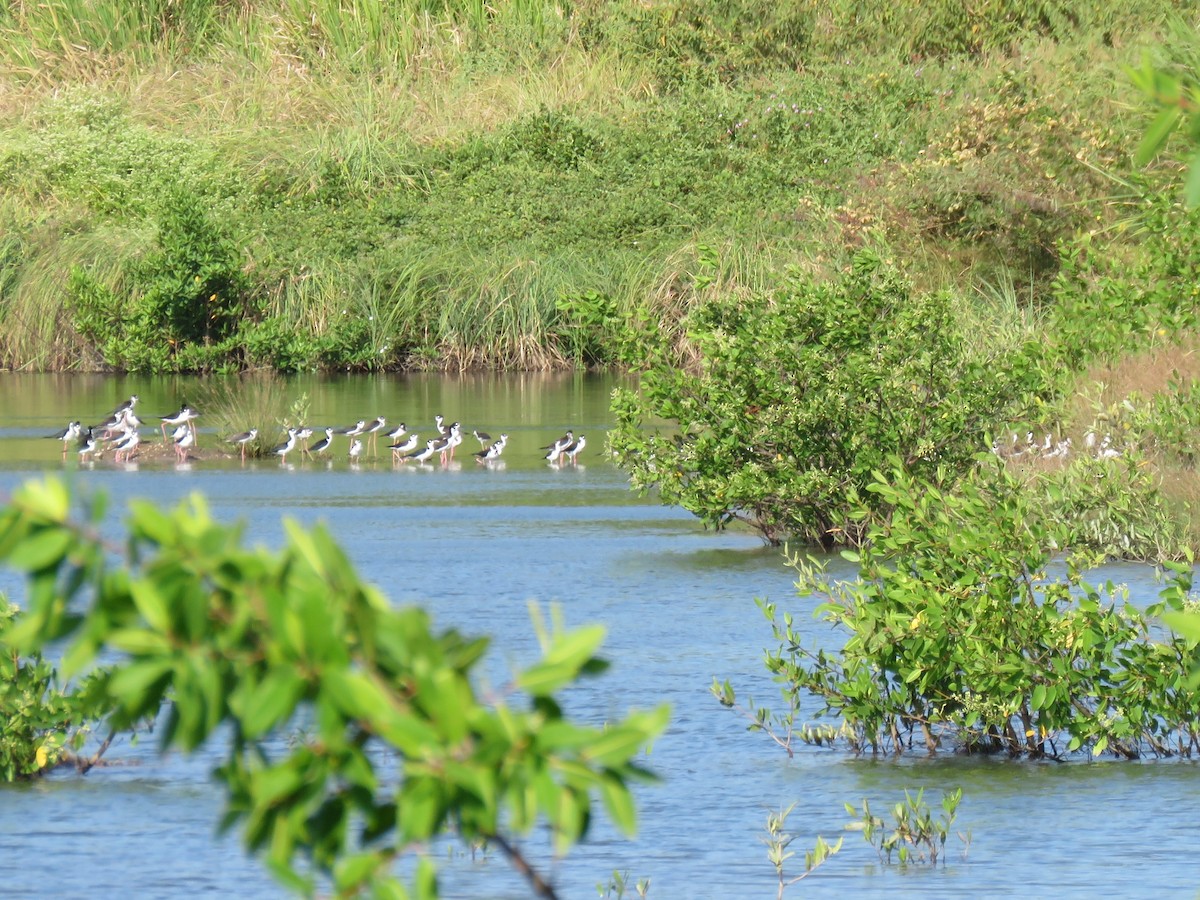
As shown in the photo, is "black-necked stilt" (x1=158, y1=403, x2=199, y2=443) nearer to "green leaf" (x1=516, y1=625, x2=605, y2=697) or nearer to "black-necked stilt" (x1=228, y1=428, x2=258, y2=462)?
"black-necked stilt" (x1=228, y1=428, x2=258, y2=462)

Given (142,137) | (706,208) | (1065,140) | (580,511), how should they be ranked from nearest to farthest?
(580,511)
(1065,140)
(706,208)
(142,137)

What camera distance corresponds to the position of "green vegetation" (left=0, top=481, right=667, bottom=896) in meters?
2.12

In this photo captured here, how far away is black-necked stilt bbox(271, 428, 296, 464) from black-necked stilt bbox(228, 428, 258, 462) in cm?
22

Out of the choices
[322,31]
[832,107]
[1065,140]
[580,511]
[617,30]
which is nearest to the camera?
[580,511]

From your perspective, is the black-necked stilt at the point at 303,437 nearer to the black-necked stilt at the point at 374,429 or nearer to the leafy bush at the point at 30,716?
the black-necked stilt at the point at 374,429

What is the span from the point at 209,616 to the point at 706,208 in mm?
28060

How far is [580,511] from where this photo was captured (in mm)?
15562

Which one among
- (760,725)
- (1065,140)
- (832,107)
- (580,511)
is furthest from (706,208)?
(760,725)

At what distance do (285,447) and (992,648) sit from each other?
12.4m

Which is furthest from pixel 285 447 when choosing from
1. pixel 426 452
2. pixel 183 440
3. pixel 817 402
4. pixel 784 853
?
pixel 784 853

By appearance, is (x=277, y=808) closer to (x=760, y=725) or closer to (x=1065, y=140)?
(x=760, y=725)

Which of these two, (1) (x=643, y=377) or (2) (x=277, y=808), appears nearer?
(2) (x=277, y=808)

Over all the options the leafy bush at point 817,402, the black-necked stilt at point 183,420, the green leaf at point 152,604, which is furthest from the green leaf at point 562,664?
the black-necked stilt at point 183,420

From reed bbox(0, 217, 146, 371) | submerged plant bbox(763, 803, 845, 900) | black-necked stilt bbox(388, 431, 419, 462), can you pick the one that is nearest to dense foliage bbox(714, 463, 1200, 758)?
submerged plant bbox(763, 803, 845, 900)
